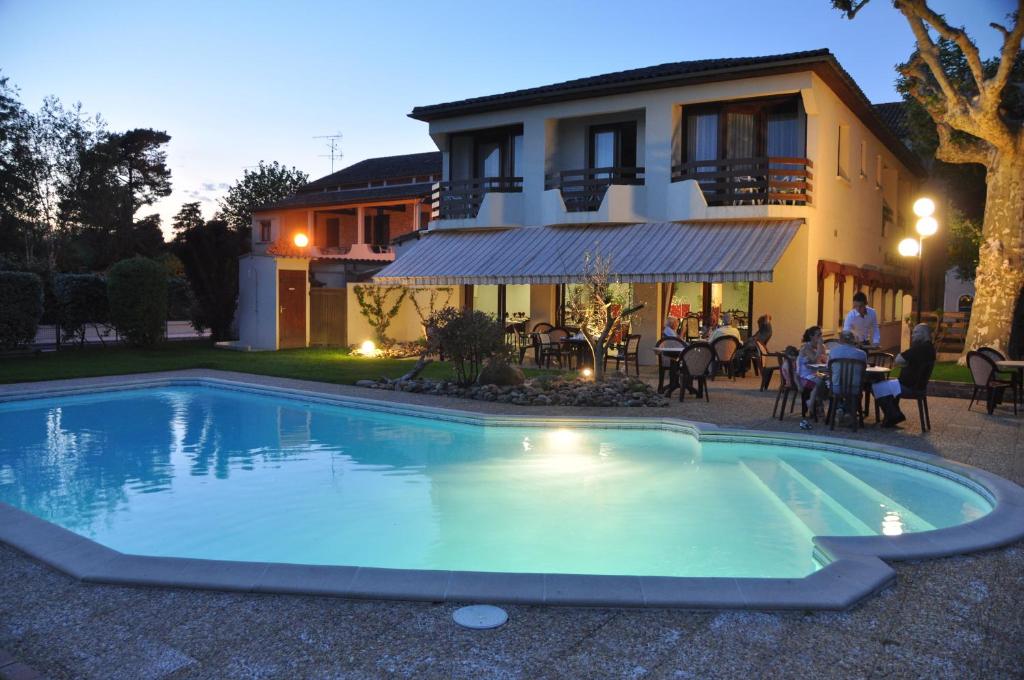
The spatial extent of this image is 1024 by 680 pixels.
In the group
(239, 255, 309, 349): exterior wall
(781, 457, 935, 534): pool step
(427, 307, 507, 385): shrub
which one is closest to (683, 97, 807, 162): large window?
(427, 307, 507, 385): shrub

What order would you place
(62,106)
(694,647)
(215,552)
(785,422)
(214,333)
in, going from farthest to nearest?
(62,106), (214,333), (785,422), (215,552), (694,647)

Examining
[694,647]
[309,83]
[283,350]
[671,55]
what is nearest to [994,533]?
[694,647]

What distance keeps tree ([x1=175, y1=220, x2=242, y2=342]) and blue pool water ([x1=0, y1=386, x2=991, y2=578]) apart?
47.2 feet

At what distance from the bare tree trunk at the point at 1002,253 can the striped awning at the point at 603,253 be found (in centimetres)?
515

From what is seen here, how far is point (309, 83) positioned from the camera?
101 ft

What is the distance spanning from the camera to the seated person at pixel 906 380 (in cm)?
1225

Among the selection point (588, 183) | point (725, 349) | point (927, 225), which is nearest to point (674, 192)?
point (588, 183)

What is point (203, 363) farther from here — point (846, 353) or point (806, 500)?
point (806, 500)

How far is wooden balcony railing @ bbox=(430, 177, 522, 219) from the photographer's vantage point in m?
25.3

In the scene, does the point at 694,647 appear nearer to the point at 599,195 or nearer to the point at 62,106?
the point at 599,195

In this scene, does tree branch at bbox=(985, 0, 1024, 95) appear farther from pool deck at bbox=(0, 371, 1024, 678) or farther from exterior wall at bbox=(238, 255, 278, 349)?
exterior wall at bbox=(238, 255, 278, 349)

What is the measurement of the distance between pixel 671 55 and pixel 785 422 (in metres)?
20.7

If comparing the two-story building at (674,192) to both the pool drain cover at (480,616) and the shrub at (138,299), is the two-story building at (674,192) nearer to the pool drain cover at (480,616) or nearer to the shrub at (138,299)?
the shrub at (138,299)

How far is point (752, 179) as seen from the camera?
20.9 metres
